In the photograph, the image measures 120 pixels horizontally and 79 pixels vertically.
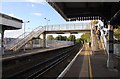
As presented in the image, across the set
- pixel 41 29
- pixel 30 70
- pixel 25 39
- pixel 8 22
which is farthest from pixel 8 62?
pixel 41 29

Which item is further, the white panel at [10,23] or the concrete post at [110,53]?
the white panel at [10,23]

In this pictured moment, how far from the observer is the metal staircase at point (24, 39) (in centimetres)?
4969

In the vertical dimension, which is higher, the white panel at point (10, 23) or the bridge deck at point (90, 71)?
the white panel at point (10, 23)

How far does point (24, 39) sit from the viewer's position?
2222 inches

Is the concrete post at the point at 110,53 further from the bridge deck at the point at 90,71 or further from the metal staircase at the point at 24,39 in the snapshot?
the metal staircase at the point at 24,39

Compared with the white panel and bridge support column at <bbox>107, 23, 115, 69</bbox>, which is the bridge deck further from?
the white panel

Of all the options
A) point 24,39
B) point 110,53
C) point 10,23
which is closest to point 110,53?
point 110,53

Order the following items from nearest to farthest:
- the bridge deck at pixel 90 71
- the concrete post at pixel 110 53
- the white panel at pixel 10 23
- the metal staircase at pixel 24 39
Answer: the bridge deck at pixel 90 71 → the concrete post at pixel 110 53 → the white panel at pixel 10 23 → the metal staircase at pixel 24 39

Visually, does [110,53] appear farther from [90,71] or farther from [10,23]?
[10,23]

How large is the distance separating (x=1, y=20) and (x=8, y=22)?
4005mm

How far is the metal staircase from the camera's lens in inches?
1956

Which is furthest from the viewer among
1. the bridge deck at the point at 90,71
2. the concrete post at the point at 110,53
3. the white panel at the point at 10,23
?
the white panel at the point at 10,23

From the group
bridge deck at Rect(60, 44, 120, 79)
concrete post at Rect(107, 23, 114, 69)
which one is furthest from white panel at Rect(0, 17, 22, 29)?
concrete post at Rect(107, 23, 114, 69)

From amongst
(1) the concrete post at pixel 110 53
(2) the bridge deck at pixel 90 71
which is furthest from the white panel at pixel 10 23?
(1) the concrete post at pixel 110 53
